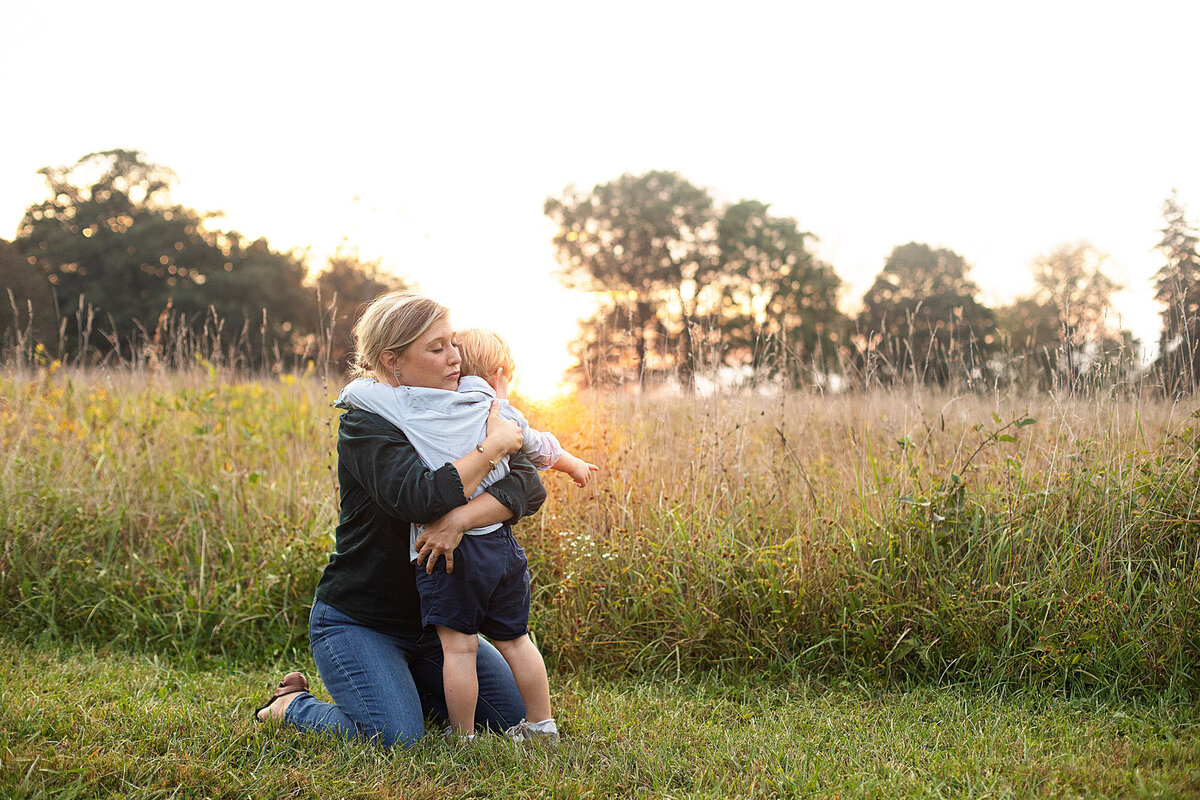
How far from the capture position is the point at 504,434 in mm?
2303

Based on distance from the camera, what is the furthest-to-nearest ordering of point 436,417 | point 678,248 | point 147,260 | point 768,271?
point 678,248 < point 768,271 < point 147,260 < point 436,417

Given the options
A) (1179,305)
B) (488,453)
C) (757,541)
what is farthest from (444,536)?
(1179,305)

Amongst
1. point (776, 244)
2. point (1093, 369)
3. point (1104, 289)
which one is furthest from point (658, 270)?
point (1093, 369)

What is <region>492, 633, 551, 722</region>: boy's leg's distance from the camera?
2.39 metres

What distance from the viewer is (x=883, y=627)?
3.03m

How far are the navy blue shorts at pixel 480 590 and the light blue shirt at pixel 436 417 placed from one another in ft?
0.20

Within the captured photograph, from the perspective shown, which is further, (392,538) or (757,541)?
(757,541)

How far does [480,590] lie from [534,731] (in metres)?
0.52

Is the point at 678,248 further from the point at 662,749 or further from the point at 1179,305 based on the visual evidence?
the point at 662,749

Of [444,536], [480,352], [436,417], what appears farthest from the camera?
[480,352]

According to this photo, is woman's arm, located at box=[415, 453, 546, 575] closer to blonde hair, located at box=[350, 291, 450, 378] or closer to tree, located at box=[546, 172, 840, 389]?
blonde hair, located at box=[350, 291, 450, 378]

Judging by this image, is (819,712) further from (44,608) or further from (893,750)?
(44,608)

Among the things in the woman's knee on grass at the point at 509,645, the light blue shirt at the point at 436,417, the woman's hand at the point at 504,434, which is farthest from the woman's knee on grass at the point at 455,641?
the woman's hand at the point at 504,434

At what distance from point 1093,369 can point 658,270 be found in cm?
1814
